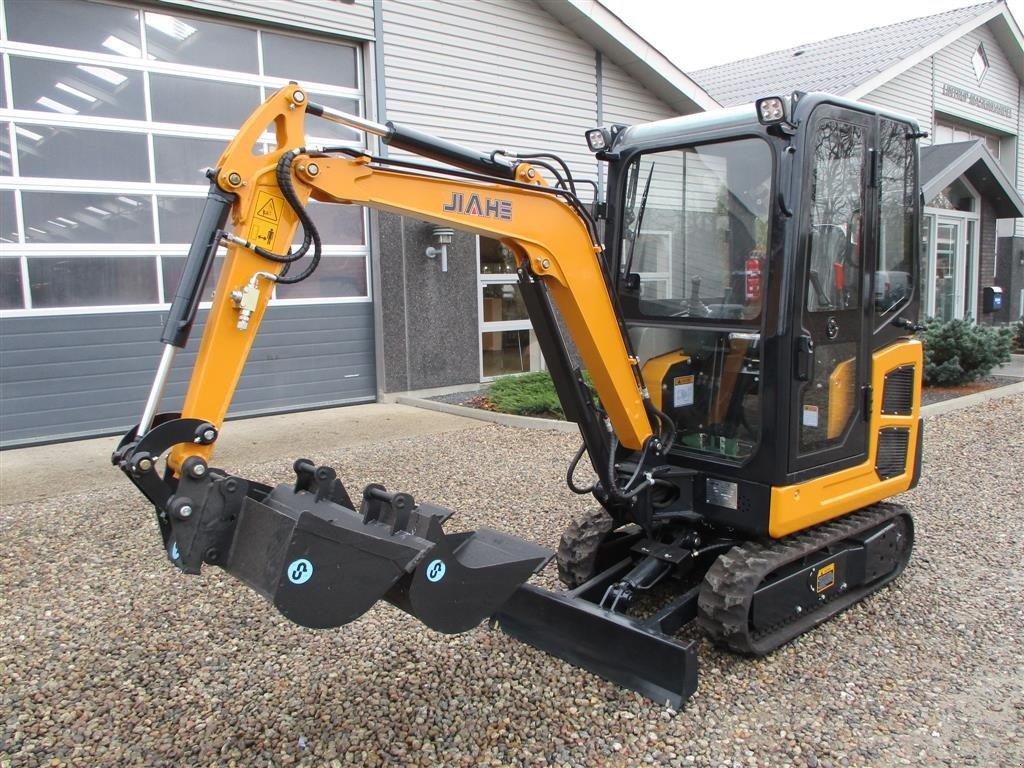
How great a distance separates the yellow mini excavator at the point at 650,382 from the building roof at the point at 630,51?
7.96m

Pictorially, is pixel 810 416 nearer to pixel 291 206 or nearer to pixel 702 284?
pixel 702 284

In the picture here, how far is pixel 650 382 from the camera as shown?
4.04 m

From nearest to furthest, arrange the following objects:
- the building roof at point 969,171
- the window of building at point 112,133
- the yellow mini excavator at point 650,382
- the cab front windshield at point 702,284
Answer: the yellow mini excavator at point 650,382 → the cab front windshield at point 702,284 → the window of building at point 112,133 → the building roof at point 969,171

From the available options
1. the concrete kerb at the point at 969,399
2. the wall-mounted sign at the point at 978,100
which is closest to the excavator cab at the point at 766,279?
the concrete kerb at the point at 969,399

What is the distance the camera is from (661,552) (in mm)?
3893

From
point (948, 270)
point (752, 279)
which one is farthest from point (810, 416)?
point (948, 270)

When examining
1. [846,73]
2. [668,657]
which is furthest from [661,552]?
[846,73]

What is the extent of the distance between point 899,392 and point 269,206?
3342 millimetres

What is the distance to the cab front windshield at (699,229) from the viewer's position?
3.69 m

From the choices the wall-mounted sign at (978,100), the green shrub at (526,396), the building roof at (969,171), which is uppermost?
the wall-mounted sign at (978,100)

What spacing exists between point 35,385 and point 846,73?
48.3ft

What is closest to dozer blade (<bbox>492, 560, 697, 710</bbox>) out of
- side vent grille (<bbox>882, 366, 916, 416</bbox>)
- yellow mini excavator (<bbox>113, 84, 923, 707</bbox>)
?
yellow mini excavator (<bbox>113, 84, 923, 707</bbox>)

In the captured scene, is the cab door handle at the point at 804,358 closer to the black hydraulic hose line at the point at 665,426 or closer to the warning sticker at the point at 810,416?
the warning sticker at the point at 810,416

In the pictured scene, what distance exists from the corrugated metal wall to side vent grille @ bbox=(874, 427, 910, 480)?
22.9 feet
